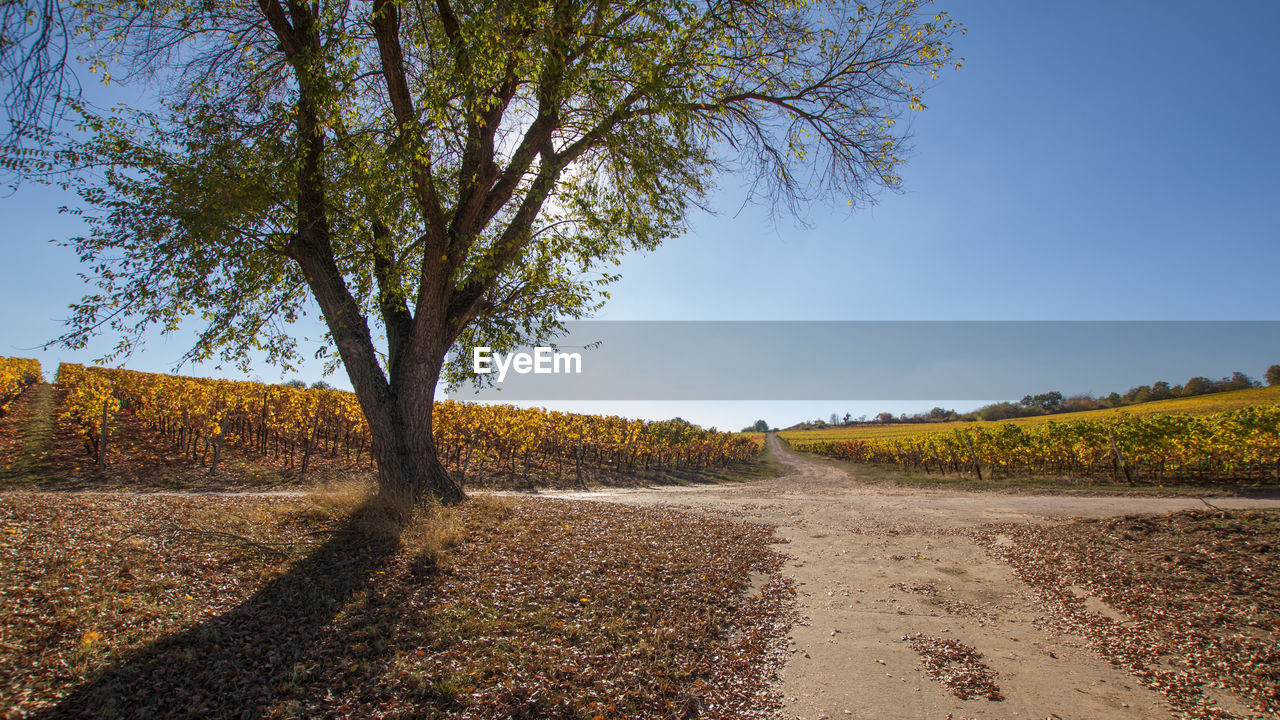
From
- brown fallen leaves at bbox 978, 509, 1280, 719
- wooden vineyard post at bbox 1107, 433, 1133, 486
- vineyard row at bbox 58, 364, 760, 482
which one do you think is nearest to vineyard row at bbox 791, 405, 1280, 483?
wooden vineyard post at bbox 1107, 433, 1133, 486

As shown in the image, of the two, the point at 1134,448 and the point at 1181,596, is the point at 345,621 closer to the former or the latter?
the point at 1181,596

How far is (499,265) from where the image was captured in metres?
9.22

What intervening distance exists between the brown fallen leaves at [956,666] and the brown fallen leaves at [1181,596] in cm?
128

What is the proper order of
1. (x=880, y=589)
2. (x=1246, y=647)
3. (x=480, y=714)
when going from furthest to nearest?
1. (x=880, y=589)
2. (x=1246, y=647)
3. (x=480, y=714)

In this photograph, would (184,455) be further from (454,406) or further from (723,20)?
(723,20)

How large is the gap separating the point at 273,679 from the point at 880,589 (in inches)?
281

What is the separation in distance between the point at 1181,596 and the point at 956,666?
365 cm

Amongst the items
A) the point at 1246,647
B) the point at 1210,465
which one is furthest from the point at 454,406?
the point at 1210,465

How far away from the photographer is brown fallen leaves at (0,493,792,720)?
356 cm

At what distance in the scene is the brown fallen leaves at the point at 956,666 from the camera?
4.38 meters

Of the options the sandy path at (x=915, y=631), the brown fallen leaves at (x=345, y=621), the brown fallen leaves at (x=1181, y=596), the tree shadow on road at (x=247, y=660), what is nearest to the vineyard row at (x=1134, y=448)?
the brown fallen leaves at (x=1181, y=596)

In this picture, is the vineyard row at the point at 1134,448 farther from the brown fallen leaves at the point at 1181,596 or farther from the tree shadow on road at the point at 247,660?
the tree shadow on road at the point at 247,660

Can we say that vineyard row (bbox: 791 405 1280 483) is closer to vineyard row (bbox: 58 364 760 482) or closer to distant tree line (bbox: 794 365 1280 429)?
vineyard row (bbox: 58 364 760 482)

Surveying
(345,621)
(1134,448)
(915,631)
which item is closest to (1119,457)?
(1134,448)
